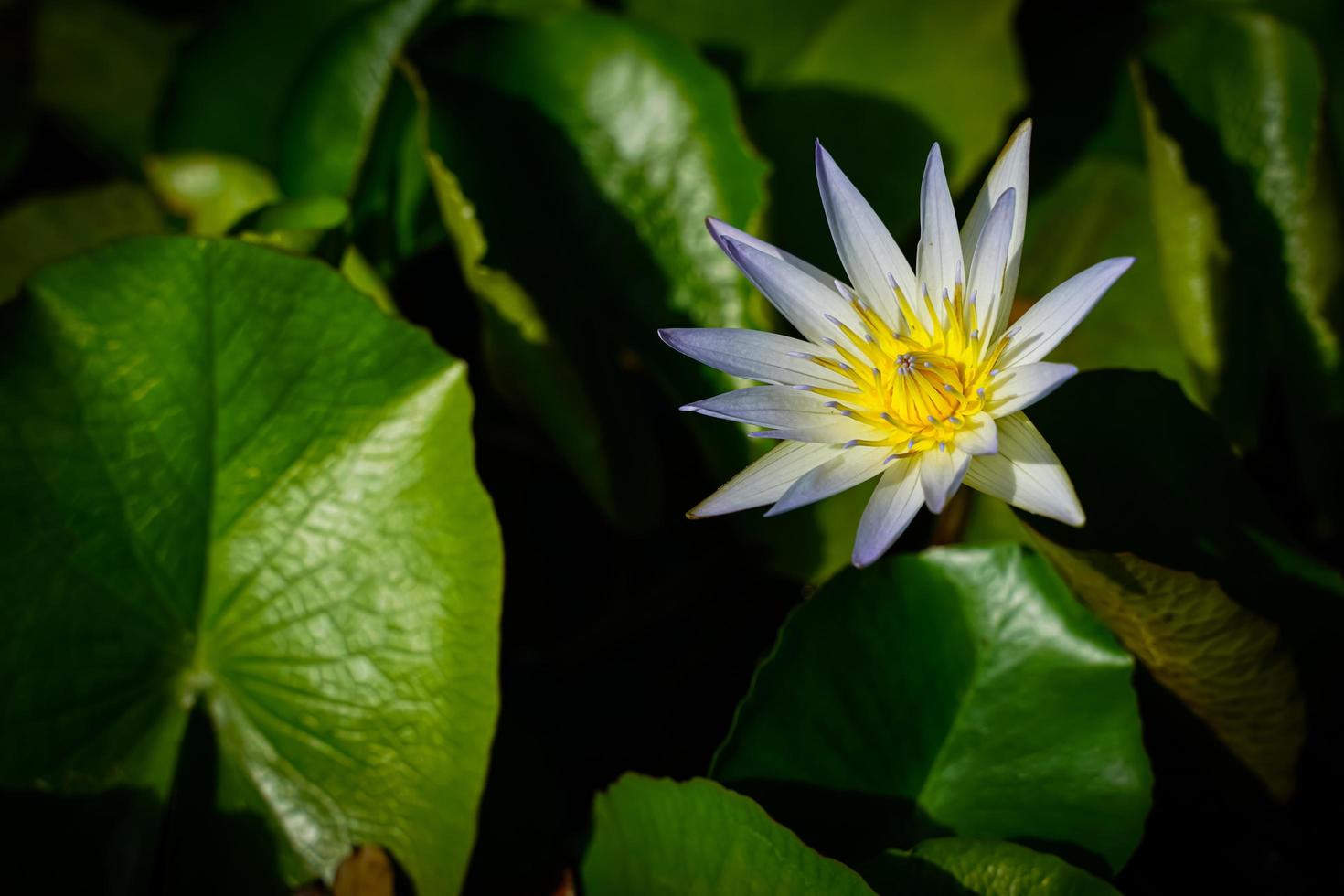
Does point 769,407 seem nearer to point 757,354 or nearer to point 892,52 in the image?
point 757,354

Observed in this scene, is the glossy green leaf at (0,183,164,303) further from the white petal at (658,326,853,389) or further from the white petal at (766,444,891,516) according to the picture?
the white petal at (766,444,891,516)

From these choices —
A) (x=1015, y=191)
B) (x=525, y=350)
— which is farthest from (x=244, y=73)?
→ (x=1015, y=191)

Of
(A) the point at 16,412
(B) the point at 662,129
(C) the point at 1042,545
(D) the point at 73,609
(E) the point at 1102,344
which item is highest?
(B) the point at 662,129

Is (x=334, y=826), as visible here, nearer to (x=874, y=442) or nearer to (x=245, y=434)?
(x=245, y=434)

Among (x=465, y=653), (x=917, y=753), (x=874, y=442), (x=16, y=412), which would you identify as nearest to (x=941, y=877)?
(x=917, y=753)

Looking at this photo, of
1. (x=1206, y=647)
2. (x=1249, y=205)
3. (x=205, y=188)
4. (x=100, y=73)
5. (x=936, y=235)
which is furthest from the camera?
(x=100, y=73)

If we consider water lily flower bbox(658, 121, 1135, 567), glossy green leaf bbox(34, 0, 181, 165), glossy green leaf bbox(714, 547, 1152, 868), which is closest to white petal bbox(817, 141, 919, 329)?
water lily flower bbox(658, 121, 1135, 567)
